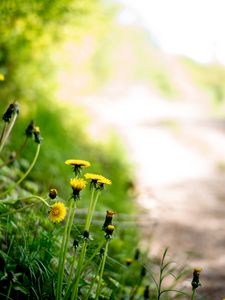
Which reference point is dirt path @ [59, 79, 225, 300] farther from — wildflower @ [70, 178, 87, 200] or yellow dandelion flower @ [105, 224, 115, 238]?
wildflower @ [70, 178, 87, 200]

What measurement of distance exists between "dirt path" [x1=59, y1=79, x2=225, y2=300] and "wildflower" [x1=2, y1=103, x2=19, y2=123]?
123 centimetres

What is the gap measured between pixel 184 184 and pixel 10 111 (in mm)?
5945

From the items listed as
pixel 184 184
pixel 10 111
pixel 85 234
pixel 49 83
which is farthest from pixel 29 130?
pixel 184 184

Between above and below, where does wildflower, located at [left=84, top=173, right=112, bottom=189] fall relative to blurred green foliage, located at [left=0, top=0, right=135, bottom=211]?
below

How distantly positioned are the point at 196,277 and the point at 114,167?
211 inches

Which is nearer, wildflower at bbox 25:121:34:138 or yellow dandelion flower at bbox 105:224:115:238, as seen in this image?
yellow dandelion flower at bbox 105:224:115:238

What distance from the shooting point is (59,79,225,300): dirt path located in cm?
455

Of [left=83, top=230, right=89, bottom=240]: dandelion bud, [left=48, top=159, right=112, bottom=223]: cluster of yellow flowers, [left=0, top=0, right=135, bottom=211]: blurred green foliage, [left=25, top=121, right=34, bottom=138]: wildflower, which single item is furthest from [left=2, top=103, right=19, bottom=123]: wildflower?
[left=0, top=0, right=135, bottom=211]: blurred green foliage

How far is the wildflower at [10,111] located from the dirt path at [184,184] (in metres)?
1.23

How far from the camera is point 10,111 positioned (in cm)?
210

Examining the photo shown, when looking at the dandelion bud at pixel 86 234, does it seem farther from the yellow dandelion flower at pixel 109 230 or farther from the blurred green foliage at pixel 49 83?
Result: the blurred green foliage at pixel 49 83

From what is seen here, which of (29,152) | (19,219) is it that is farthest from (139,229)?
(19,219)

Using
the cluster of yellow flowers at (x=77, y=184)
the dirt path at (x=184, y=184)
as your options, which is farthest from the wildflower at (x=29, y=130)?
the dirt path at (x=184, y=184)

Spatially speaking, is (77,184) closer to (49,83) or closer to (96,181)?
(96,181)
